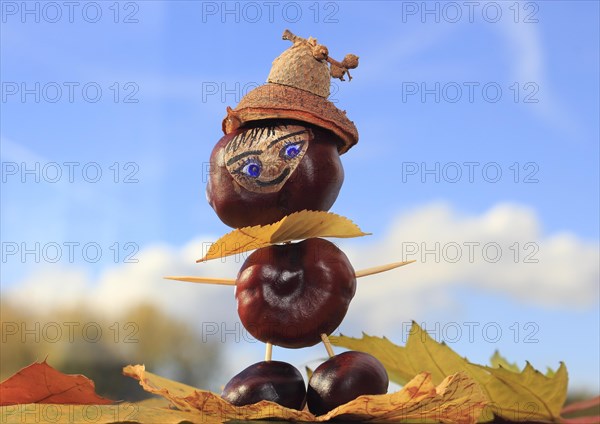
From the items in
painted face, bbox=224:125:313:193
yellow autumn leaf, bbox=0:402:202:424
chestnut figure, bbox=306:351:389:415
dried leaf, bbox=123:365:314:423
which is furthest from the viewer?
painted face, bbox=224:125:313:193

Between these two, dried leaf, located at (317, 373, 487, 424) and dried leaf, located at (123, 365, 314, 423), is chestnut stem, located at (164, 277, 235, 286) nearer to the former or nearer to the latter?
dried leaf, located at (123, 365, 314, 423)

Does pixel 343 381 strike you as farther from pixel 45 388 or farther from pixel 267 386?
pixel 45 388

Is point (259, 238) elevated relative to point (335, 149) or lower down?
lower down

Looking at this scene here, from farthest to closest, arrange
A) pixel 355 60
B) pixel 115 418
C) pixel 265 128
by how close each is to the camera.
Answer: pixel 355 60 < pixel 265 128 < pixel 115 418

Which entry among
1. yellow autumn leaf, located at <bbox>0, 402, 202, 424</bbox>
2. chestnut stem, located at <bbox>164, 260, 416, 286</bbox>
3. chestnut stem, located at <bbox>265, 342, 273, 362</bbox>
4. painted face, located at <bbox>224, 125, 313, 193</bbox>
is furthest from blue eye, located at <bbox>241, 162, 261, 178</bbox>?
yellow autumn leaf, located at <bbox>0, 402, 202, 424</bbox>

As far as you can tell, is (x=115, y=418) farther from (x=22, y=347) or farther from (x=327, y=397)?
(x=22, y=347)

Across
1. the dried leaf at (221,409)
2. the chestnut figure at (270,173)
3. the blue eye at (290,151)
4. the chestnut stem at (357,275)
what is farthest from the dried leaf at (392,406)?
the blue eye at (290,151)

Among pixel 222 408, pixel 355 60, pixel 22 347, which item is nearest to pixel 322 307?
pixel 222 408
